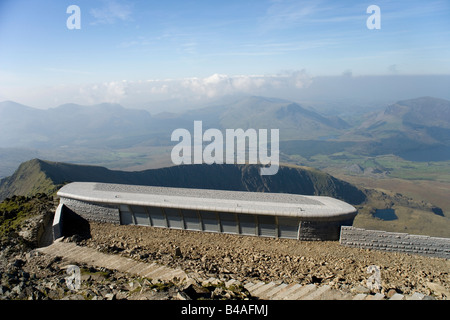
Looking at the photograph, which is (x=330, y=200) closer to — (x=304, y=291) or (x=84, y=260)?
(x=304, y=291)

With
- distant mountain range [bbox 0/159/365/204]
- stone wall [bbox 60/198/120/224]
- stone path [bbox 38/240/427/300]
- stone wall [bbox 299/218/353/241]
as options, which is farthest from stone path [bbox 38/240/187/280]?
distant mountain range [bbox 0/159/365/204]

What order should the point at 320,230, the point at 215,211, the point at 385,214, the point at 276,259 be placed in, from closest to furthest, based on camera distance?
1. the point at 276,259
2. the point at 320,230
3. the point at 215,211
4. the point at 385,214

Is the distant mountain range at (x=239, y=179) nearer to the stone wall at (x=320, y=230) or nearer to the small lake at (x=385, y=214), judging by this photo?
the small lake at (x=385, y=214)

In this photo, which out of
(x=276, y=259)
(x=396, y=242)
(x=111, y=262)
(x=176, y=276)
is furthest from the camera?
(x=396, y=242)

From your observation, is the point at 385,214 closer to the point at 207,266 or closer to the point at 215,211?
the point at 215,211

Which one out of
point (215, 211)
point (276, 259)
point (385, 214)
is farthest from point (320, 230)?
Result: point (385, 214)
